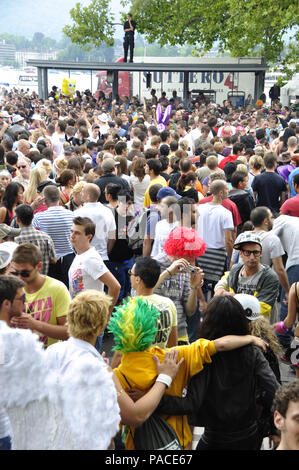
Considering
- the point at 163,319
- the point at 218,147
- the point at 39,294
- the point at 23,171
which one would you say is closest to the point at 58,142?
the point at 218,147

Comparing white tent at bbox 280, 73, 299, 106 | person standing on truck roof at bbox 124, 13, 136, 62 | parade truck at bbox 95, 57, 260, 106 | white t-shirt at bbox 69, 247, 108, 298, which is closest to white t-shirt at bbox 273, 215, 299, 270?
white t-shirt at bbox 69, 247, 108, 298

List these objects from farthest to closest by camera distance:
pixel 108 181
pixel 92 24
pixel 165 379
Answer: pixel 92 24
pixel 108 181
pixel 165 379

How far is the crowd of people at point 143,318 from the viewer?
2.71 metres

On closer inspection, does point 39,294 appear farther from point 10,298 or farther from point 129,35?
point 129,35

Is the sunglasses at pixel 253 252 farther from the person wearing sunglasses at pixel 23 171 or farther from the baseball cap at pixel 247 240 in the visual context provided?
the person wearing sunglasses at pixel 23 171

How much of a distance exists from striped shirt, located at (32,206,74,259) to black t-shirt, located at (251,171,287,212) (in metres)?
3.74

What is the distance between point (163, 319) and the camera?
156 inches

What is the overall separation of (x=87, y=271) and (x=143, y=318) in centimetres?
189

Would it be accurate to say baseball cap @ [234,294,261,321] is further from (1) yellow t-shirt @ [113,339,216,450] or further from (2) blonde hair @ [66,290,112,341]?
(2) blonde hair @ [66,290,112,341]

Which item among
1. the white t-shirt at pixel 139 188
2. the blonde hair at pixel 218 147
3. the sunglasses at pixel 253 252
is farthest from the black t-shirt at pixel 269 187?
the sunglasses at pixel 253 252

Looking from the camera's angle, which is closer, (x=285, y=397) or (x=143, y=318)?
(x=285, y=397)

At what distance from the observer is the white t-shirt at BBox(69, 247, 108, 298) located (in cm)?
498

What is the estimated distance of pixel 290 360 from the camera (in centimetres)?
531
